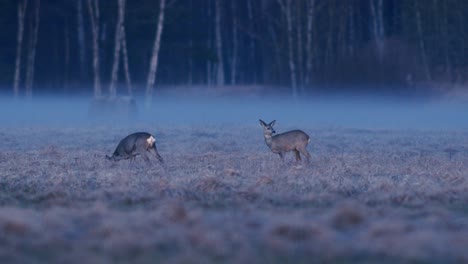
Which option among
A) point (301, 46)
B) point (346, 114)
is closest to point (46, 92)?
point (301, 46)

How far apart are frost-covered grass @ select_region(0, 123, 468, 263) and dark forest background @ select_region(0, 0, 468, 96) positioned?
2418cm

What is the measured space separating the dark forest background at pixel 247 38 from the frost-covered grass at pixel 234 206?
2418cm

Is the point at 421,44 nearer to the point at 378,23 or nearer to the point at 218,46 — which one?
the point at 378,23

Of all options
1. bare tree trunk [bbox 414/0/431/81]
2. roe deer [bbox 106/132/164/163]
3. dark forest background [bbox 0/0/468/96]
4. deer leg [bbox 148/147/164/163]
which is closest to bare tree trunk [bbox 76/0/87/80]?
dark forest background [bbox 0/0/468/96]

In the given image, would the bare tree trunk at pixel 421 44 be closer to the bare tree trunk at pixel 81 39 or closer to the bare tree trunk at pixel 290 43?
the bare tree trunk at pixel 290 43

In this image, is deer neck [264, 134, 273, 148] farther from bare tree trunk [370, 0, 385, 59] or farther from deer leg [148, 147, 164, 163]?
bare tree trunk [370, 0, 385, 59]

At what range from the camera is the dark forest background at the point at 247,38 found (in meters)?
48.8

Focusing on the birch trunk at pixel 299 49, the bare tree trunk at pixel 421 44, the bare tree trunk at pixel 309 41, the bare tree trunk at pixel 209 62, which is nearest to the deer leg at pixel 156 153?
the bare tree trunk at pixel 309 41

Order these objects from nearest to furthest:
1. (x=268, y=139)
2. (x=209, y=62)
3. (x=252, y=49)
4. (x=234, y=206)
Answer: (x=234, y=206) → (x=268, y=139) → (x=209, y=62) → (x=252, y=49)

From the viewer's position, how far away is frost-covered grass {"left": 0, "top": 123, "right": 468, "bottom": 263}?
31.2ft

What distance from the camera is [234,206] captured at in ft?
42.8

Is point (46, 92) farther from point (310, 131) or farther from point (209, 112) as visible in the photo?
point (310, 131)

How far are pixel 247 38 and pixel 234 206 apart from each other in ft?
173

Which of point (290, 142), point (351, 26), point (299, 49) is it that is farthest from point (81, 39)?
point (290, 142)
